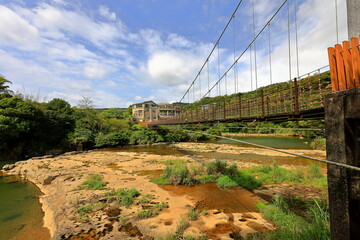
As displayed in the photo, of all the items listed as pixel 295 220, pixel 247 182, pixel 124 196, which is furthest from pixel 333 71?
pixel 124 196

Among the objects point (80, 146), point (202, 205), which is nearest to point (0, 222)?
point (202, 205)

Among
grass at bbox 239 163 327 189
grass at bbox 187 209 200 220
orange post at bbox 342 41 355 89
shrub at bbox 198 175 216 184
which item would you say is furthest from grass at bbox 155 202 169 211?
orange post at bbox 342 41 355 89

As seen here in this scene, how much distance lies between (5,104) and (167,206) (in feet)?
59.2

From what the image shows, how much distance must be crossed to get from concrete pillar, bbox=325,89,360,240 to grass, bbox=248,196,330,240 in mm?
813

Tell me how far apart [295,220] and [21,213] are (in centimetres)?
838

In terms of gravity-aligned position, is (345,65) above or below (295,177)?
above

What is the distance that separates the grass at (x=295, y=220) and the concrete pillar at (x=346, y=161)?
2.67 ft

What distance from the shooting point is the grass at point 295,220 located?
2.87 m

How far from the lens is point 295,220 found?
3889 millimetres

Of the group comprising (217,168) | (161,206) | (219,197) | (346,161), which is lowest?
(219,197)

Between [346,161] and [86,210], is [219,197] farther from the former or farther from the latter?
[346,161]

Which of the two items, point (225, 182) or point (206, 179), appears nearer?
point (225, 182)

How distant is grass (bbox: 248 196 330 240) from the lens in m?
2.87

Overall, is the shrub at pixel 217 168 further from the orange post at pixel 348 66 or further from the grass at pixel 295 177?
the orange post at pixel 348 66
